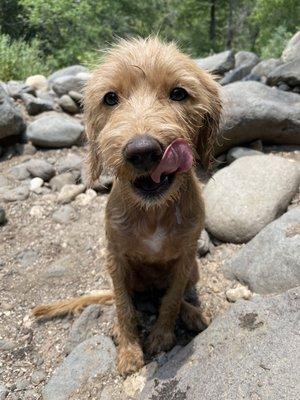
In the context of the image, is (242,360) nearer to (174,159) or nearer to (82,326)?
(174,159)

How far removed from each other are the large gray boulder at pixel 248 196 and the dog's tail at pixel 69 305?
1646 millimetres

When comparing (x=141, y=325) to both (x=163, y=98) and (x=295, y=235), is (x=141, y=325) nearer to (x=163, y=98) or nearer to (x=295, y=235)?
(x=295, y=235)

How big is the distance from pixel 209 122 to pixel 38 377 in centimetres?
280

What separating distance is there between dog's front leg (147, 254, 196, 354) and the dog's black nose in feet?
4.54

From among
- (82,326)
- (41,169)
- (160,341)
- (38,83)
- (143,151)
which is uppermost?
(143,151)

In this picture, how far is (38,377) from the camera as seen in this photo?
4.00 meters

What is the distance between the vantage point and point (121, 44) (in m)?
3.82

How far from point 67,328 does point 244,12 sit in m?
36.9

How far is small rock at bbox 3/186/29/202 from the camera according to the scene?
634cm

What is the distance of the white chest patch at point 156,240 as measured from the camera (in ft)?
12.2

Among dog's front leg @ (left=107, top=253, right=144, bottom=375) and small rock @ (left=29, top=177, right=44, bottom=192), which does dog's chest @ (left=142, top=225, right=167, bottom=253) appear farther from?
small rock @ (left=29, top=177, right=44, bottom=192)

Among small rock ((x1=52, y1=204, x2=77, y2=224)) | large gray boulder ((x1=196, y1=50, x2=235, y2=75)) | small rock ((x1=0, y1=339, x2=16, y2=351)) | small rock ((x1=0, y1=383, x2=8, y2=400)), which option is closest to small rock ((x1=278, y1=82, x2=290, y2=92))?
large gray boulder ((x1=196, y1=50, x2=235, y2=75))

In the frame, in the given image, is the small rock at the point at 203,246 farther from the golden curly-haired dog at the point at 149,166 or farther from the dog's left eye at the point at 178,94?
the dog's left eye at the point at 178,94

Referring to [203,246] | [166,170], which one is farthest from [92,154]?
[203,246]
